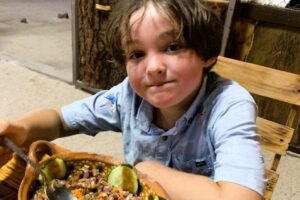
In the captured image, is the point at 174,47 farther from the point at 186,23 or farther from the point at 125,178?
the point at 125,178

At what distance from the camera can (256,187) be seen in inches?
21.4

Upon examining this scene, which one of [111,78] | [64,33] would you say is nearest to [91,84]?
[111,78]

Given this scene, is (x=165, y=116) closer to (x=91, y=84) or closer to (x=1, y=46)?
(x=91, y=84)

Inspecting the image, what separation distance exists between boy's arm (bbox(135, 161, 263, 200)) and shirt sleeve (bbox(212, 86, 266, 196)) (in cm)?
1

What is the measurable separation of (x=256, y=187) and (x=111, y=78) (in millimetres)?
1810

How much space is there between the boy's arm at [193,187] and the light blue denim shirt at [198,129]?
0.04 feet

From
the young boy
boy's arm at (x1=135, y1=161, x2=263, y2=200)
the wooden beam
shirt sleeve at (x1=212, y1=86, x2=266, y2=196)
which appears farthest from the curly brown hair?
the wooden beam

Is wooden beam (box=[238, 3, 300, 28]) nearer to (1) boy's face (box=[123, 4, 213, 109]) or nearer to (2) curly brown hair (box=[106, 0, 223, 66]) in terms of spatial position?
(2) curly brown hair (box=[106, 0, 223, 66])

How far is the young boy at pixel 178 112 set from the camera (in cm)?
56

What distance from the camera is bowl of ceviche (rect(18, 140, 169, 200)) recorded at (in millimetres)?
510

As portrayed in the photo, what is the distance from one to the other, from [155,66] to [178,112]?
179mm

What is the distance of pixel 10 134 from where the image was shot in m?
0.66

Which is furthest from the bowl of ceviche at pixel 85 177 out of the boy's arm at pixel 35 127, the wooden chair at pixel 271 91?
the wooden chair at pixel 271 91

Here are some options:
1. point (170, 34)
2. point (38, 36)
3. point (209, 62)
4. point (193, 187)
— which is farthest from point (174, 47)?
point (38, 36)
